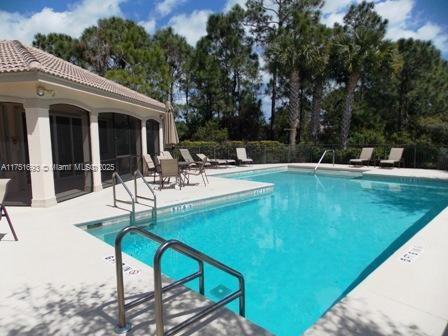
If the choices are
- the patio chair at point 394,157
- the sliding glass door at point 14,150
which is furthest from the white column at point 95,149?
the patio chair at point 394,157

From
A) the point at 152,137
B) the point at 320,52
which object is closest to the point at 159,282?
the point at 152,137

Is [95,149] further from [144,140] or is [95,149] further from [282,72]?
[282,72]

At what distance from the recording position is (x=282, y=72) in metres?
20.6

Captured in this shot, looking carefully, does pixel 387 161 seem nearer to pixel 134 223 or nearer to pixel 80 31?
pixel 134 223

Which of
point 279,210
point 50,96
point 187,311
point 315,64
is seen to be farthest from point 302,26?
point 187,311

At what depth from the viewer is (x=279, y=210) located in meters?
8.91

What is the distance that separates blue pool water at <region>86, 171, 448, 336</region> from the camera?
4.31 metres

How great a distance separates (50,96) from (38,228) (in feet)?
11.2

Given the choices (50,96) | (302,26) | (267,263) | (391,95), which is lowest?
(267,263)

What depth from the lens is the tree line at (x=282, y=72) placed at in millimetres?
19531

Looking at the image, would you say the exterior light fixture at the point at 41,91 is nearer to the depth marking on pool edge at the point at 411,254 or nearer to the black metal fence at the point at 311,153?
the depth marking on pool edge at the point at 411,254

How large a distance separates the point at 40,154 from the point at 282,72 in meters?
16.8

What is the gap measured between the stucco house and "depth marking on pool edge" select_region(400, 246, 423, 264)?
7601 millimetres

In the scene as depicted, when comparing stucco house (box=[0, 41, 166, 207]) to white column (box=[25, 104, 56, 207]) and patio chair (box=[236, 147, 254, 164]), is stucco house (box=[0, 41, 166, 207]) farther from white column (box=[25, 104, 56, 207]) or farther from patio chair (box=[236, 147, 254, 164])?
patio chair (box=[236, 147, 254, 164])
